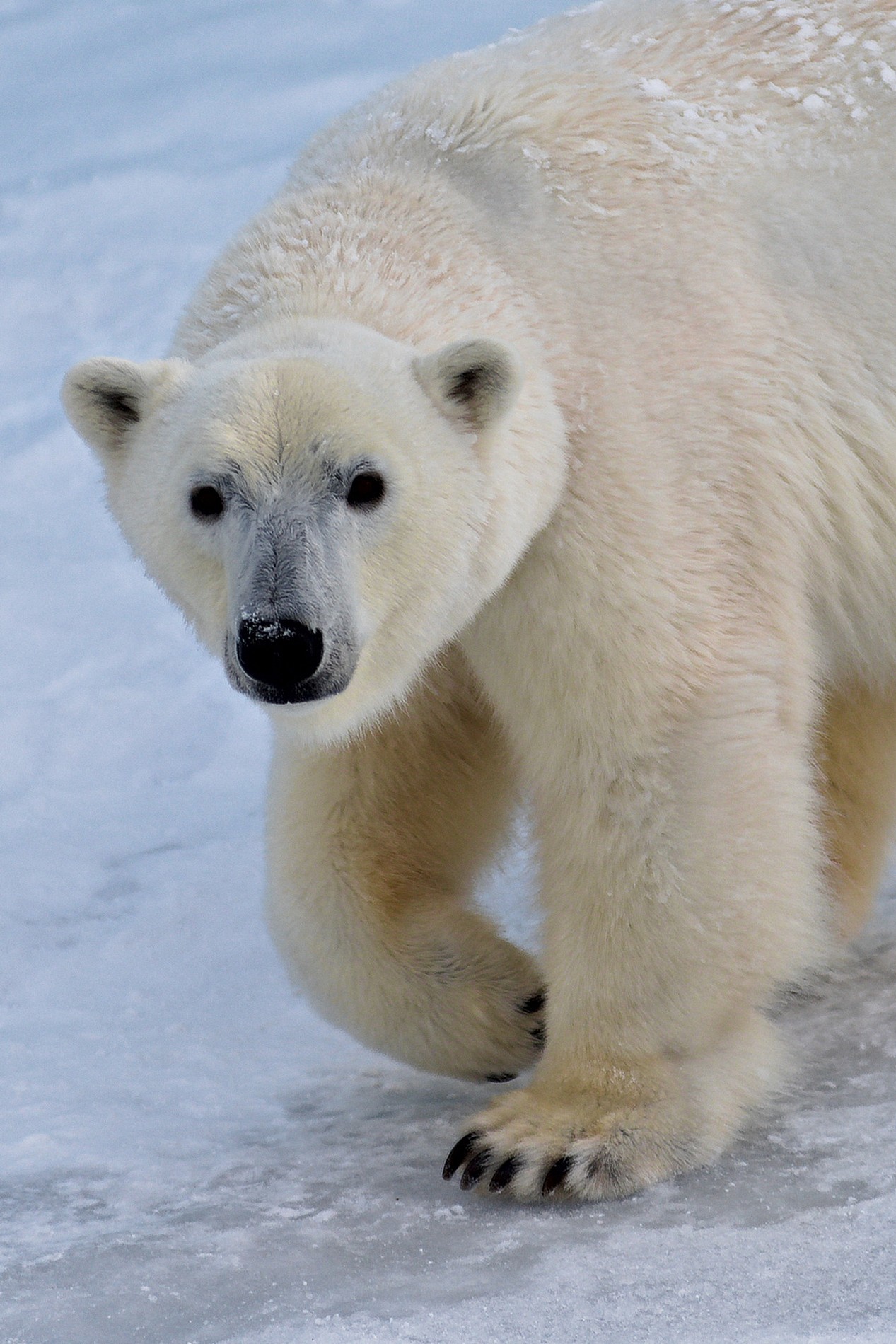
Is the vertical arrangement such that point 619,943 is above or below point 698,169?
below

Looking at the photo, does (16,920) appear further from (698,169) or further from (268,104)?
(268,104)

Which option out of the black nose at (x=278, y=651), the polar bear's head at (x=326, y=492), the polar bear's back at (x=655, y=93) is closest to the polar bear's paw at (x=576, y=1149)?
the polar bear's head at (x=326, y=492)

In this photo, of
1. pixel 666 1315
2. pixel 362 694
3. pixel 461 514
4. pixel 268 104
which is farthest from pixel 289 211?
pixel 268 104

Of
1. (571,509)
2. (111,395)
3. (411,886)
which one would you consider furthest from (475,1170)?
(111,395)

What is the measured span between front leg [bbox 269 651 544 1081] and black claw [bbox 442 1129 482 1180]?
10.6 inches

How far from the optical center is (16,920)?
403 centimetres

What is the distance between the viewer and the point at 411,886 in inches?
125

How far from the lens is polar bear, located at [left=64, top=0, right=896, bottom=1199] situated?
2.47 meters

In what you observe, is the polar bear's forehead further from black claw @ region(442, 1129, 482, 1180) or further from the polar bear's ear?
black claw @ region(442, 1129, 482, 1180)

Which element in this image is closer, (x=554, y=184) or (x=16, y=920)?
(x=554, y=184)

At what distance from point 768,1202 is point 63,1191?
116 centimetres

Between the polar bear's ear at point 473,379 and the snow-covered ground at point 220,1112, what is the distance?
122 cm

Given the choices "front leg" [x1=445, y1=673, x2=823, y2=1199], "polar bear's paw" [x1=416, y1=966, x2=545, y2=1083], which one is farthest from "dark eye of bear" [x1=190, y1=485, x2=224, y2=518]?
"polar bear's paw" [x1=416, y1=966, x2=545, y2=1083]

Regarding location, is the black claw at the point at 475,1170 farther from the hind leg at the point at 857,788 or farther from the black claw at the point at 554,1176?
the hind leg at the point at 857,788
